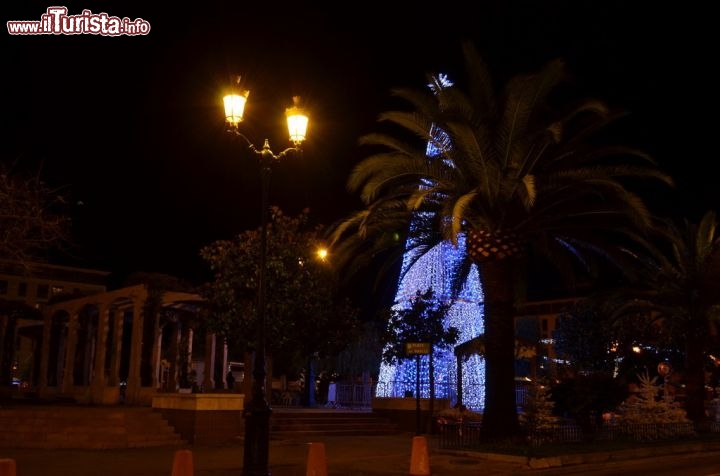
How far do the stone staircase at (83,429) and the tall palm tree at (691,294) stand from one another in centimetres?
1776

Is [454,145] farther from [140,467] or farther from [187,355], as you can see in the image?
[187,355]

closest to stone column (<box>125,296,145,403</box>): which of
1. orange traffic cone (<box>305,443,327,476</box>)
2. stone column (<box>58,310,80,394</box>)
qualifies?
stone column (<box>58,310,80,394</box>)

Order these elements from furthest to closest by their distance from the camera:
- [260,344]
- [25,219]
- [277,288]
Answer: [277,288] < [25,219] < [260,344]

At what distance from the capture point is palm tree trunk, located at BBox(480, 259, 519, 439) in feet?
59.2

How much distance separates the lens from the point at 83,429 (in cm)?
1972

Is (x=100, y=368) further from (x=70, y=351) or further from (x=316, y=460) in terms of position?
(x=316, y=460)

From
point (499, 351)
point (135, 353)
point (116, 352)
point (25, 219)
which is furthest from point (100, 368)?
point (499, 351)

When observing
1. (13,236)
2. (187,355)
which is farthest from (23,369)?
(13,236)

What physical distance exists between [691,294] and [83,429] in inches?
840

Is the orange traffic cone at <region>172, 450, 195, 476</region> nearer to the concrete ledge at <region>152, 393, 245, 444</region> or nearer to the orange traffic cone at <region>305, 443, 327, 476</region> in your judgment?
the orange traffic cone at <region>305, 443, 327, 476</region>

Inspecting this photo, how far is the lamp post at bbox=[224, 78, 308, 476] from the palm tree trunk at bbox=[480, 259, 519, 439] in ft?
22.5

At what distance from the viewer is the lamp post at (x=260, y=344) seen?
12320 millimetres

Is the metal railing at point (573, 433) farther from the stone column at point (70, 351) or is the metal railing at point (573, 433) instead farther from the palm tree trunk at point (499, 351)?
the stone column at point (70, 351)

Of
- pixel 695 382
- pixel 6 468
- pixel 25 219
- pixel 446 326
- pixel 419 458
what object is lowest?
pixel 419 458
